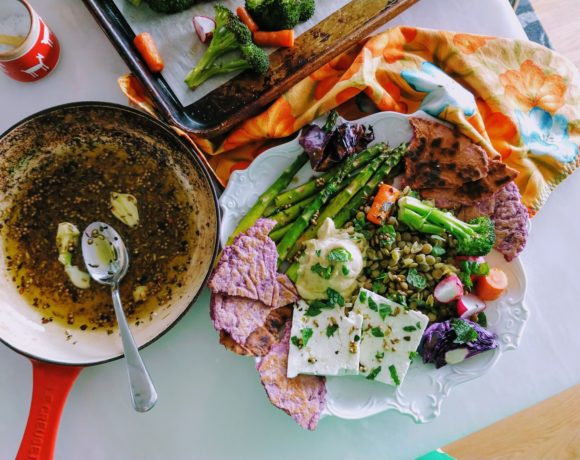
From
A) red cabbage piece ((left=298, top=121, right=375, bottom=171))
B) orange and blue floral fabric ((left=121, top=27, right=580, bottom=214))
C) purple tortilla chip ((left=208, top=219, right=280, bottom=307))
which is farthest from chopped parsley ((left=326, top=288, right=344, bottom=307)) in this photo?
orange and blue floral fabric ((left=121, top=27, right=580, bottom=214))

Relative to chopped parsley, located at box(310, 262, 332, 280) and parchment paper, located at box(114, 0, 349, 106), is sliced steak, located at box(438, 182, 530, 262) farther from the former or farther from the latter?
parchment paper, located at box(114, 0, 349, 106)

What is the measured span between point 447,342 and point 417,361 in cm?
17

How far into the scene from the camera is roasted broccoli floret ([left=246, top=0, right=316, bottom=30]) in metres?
2.39

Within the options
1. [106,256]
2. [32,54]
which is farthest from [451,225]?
[32,54]

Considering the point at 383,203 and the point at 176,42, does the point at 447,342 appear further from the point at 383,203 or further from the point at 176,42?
the point at 176,42

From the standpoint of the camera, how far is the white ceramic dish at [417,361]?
2.34 meters

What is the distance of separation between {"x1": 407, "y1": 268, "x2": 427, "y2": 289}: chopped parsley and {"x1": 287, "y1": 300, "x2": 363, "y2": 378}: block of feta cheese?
0.94 ft

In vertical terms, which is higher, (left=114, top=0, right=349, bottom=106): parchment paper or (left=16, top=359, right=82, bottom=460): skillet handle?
(left=114, top=0, right=349, bottom=106): parchment paper

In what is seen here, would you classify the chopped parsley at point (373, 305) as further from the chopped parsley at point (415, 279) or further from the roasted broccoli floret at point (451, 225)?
the roasted broccoli floret at point (451, 225)

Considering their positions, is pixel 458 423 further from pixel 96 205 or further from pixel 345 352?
pixel 96 205

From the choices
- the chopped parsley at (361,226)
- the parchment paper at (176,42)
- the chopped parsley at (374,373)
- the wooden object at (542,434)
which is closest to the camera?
the chopped parsley at (374,373)

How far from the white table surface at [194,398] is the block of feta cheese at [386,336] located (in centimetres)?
35

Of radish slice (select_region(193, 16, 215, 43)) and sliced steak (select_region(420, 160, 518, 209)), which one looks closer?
sliced steak (select_region(420, 160, 518, 209))

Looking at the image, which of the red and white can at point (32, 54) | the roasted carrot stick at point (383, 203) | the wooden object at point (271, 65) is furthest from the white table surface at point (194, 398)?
the roasted carrot stick at point (383, 203)
